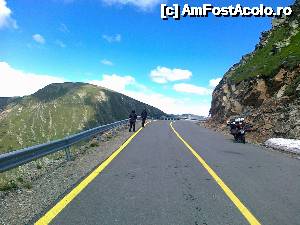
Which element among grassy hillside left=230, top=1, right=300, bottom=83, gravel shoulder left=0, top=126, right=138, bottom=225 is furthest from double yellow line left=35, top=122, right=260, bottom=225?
grassy hillside left=230, top=1, right=300, bottom=83

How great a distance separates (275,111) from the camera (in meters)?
25.8

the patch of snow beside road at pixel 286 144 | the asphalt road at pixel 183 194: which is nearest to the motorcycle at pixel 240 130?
the patch of snow beside road at pixel 286 144

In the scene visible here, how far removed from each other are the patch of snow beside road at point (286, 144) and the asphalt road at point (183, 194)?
9.97ft

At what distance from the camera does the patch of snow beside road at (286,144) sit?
16.4 meters

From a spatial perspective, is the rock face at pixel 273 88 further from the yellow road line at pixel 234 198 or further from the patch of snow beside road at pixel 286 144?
the yellow road line at pixel 234 198

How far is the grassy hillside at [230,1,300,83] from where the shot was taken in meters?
32.4

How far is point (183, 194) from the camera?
26.5ft

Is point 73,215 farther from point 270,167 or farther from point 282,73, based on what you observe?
point 282,73

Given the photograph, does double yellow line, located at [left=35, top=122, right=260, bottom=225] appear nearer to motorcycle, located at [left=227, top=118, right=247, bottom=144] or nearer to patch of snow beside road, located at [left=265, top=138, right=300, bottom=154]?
patch of snow beside road, located at [left=265, top=138, right=300, bottom=154]

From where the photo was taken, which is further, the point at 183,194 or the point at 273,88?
the point at 273,88

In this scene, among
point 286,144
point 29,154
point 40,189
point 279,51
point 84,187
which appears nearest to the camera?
point 84,187

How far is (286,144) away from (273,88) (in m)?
14.9

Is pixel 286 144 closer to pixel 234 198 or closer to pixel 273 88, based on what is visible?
pixel 234 198

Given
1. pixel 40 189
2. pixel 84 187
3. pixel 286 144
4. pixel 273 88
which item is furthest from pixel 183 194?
pixel 273 88
